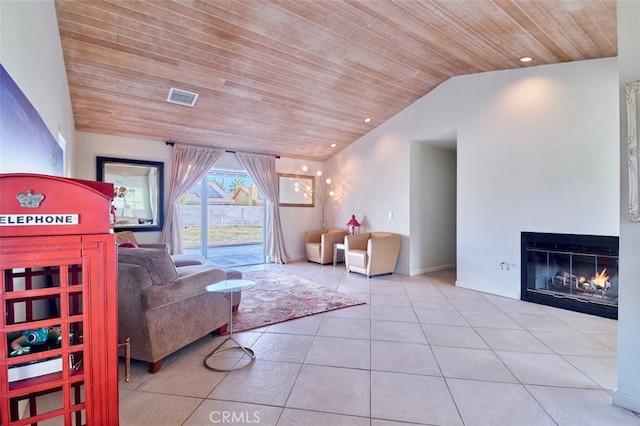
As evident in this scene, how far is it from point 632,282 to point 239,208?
19.6 ft

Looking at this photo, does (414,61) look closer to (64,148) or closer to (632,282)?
(632,282)

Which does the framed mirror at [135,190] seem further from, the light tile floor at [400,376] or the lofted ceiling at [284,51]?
the light tile floor at [400,376]

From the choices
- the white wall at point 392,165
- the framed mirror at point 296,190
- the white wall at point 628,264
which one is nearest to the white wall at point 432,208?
the white wall at point 392,165

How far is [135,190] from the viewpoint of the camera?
16.8ft

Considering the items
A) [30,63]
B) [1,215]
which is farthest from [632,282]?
[30,63]

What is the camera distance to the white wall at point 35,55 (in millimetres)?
1465

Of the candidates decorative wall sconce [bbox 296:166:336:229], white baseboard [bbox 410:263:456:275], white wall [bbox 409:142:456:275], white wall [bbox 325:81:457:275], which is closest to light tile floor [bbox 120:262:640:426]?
white baseboard [bbox 410:263:456:275]

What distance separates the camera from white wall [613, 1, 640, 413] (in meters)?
1.79

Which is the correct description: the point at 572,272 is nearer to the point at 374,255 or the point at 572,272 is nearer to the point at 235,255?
the point at 374,255

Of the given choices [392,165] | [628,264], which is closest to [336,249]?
[392,165]

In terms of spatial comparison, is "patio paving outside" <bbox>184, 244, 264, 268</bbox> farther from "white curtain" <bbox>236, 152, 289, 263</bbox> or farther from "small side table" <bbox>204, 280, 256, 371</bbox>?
"small side table" <bbox>204, 280, 256, 371</bbox>

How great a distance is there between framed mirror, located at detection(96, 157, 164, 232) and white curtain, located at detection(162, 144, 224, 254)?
170 millimetres

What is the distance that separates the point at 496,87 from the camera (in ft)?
13.8

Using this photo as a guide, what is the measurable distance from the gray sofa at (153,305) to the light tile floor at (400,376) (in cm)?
20
